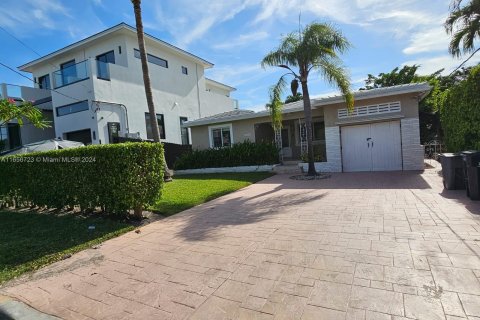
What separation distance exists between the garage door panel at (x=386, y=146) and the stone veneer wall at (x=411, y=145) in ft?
0.73

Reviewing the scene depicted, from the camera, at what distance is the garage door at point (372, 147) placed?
13.5 m

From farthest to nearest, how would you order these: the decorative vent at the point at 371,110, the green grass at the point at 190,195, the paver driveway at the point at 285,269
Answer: the decorative vent at the point at 371,110 < the green grass at the point at 190,195 < the paver driveway at the point at 285,269

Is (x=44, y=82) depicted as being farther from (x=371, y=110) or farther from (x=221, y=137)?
(x=371, y=110)

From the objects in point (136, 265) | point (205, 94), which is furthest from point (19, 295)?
point (205, 94)

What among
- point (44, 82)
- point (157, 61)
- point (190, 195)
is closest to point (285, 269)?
point (190, 195)

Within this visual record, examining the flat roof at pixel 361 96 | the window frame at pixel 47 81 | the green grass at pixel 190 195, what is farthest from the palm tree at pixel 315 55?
the window frame at pixel 47 81

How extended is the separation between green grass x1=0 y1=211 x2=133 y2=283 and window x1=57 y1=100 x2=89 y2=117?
11.5 meters

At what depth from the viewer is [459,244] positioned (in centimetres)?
421

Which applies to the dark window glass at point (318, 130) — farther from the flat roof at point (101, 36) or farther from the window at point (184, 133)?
the flat roof at point (101, 36)

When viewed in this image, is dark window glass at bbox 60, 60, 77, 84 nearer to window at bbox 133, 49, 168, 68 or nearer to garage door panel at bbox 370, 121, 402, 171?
window at bbox 133, 49, 168, 68

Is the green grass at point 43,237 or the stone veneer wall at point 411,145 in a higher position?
the stone veneer wall at point 411,145

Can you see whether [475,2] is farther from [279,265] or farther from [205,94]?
[205,94]

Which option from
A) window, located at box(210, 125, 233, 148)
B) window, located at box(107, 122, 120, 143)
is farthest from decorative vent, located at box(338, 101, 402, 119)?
window, located at box(107, 122, 120, 143)

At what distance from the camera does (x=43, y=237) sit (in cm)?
608
